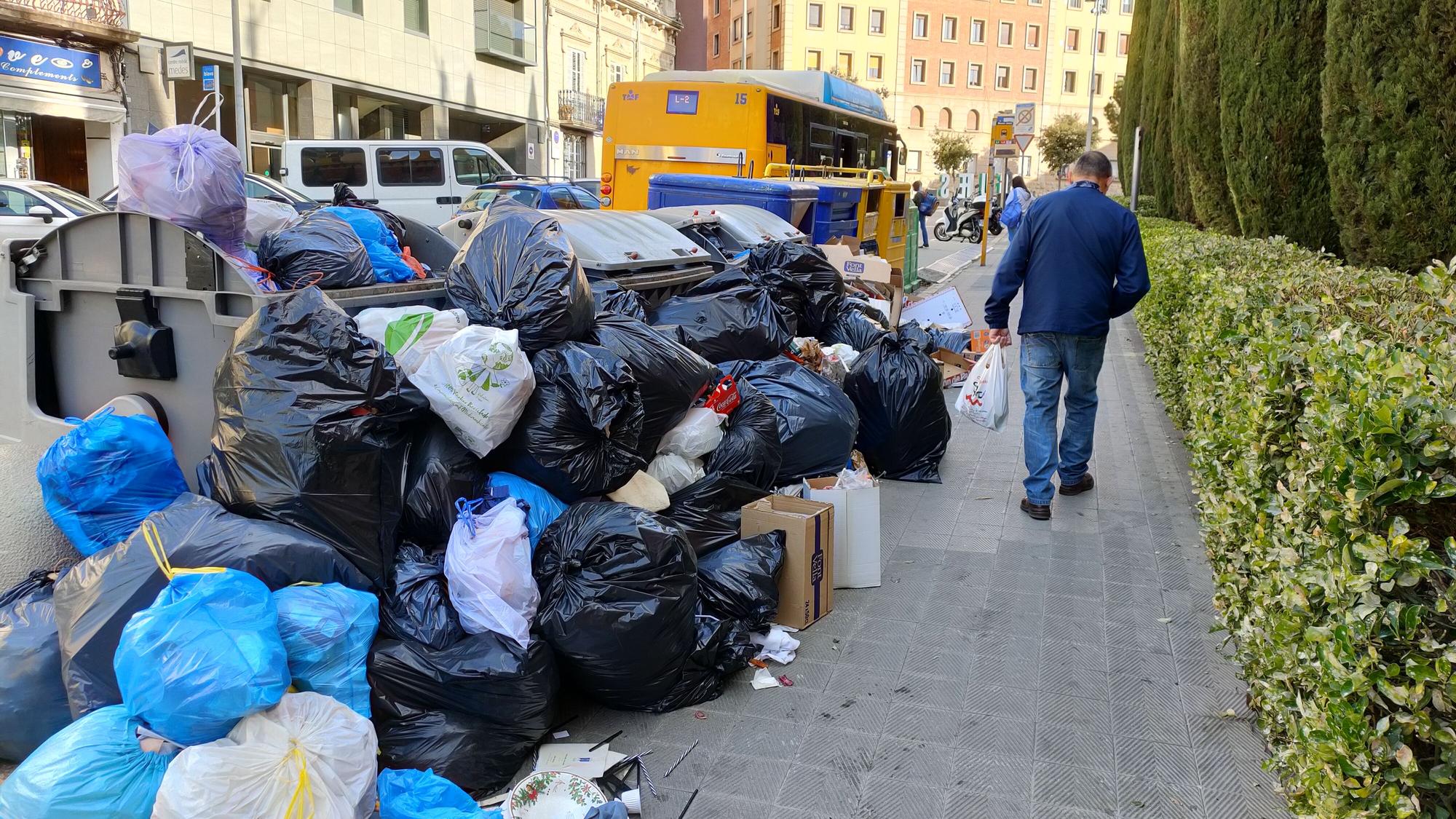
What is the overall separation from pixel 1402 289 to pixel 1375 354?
193 centimetres

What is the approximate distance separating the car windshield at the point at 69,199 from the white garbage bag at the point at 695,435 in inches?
407

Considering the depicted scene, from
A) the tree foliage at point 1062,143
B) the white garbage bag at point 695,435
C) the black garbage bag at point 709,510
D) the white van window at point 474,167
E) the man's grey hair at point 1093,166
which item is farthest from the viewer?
the tree foliage at point 1062,143

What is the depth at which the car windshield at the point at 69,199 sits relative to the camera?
39.2 feet

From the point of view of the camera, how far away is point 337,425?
2998 mm

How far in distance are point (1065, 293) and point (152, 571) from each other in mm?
4057

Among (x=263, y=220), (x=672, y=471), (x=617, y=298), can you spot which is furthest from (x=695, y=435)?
(x=263, y=220)

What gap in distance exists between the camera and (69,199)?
12.2m

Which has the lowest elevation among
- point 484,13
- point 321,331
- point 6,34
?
point 321,331

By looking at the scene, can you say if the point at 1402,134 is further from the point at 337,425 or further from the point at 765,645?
the point at 337,425

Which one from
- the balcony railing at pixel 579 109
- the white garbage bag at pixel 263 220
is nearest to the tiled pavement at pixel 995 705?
the white garbage bag at pixel 263 220

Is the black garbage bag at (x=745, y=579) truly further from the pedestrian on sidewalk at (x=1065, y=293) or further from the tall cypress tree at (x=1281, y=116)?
the tall cypress tree at (x=1281, y=116)

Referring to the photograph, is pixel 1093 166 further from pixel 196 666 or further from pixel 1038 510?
pixel 196 666

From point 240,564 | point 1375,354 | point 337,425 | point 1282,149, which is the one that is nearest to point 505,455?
point 337,425

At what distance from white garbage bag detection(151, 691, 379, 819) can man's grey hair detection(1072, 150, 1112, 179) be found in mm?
4285
